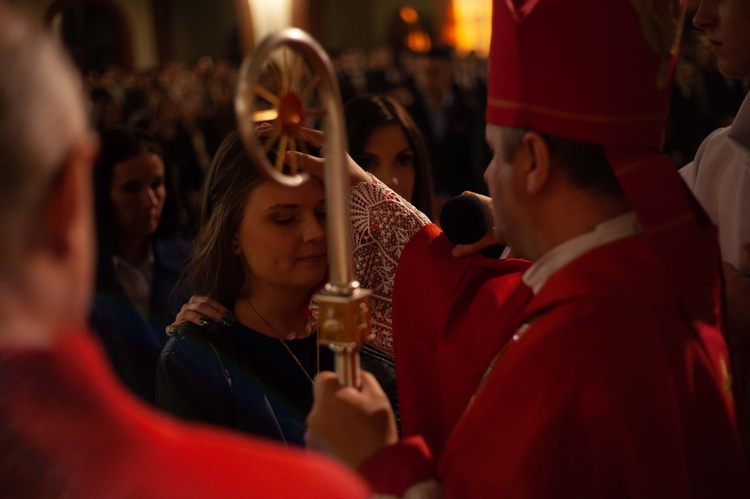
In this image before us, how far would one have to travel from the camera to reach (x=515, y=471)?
131cm

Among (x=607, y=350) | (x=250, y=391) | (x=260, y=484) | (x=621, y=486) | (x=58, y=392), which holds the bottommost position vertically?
(x=250, y=391)

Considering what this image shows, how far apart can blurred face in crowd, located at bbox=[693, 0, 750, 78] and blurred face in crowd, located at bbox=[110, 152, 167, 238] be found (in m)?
2.42

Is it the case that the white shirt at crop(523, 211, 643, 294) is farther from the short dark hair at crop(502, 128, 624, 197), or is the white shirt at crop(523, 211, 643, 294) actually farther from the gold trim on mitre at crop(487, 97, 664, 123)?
the gold trim on mitre at crop(487, 97, 664, 123)

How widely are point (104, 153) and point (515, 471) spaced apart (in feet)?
9.64

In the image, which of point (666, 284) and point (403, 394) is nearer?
point (666, 284)

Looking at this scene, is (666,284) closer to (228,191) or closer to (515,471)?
(515,471)

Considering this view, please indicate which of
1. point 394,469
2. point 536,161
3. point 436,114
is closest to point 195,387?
point 394,469

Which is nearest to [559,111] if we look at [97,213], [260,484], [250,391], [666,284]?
[666,284]

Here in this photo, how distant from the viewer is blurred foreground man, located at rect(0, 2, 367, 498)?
675 mm

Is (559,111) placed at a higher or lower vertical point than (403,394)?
higher

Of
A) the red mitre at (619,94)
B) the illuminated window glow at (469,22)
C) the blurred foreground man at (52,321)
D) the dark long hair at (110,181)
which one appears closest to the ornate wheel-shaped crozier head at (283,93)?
the blurred foreground man at (52,321)

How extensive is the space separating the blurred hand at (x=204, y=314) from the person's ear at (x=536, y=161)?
103 centimetres

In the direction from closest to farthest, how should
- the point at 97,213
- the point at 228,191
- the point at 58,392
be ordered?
the point at 58,392
the point at 228,191
the point at 97,213

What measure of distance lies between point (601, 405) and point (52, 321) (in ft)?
2.77
